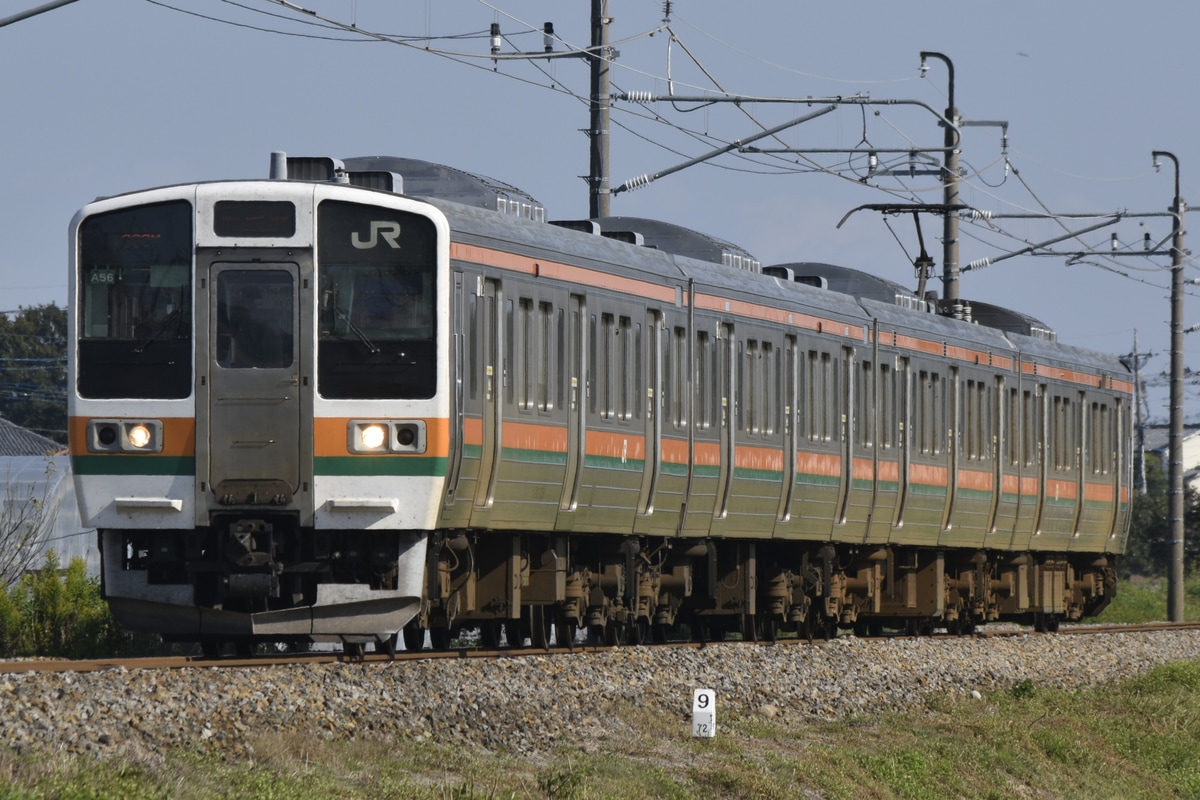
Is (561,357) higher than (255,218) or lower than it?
lower

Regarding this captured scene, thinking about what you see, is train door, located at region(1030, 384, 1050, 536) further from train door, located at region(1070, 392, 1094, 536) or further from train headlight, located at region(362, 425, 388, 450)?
train headlight, located at region(362, 425, 388, 450)

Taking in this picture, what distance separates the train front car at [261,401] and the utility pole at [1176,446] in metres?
22.4

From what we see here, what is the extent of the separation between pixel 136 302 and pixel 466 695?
348 cm

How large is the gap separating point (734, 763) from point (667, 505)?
18.8 feet

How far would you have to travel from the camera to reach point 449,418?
564 inches

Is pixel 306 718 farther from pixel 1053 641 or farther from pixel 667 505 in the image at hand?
pixel 1053 641

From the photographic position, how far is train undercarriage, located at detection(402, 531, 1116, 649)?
52.9 feet

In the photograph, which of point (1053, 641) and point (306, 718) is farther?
point (1053, 641)

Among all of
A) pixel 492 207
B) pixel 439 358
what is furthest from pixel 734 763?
pixel 492 207

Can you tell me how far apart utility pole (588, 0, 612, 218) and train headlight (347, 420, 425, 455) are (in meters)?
8.26

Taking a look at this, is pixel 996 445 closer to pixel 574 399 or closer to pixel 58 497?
pixel 574 399

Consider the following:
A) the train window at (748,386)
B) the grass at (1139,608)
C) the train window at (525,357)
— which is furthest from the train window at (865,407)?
the grass at (1139,608)

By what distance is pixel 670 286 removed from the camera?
18156 mm

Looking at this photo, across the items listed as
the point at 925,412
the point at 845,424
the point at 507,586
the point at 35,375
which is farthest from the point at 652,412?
the point at 35,375
